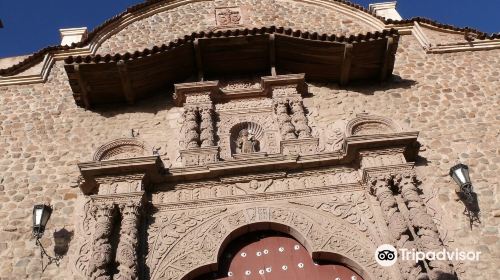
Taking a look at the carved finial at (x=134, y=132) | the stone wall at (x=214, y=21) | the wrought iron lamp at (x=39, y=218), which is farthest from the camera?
the stone wall at (x=214, y=21)

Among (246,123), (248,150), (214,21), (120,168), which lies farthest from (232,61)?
(120,168)

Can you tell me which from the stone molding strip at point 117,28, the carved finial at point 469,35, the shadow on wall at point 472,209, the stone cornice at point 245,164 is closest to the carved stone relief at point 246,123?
the stone cornice at point 245,164

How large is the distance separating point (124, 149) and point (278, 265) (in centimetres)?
283

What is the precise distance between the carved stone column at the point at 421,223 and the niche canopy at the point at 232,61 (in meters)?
2.53

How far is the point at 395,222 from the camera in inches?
229

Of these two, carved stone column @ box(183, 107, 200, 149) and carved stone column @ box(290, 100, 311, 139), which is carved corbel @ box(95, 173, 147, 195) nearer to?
carved stone column @ box(183, 107, 200, 149)

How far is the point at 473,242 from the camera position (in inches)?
233

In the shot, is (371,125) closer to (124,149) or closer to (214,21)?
(124,149)

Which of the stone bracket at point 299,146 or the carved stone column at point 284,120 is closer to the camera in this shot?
the stone bracket at point 299,146

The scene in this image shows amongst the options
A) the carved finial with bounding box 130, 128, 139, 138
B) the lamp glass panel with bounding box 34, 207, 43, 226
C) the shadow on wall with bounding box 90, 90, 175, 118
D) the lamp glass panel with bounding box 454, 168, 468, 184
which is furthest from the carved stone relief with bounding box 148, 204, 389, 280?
the shadow on wall with bounding box 90, 90, 175, 118

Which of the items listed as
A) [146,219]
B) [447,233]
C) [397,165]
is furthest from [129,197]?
[447,233]

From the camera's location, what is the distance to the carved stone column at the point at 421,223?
535cm

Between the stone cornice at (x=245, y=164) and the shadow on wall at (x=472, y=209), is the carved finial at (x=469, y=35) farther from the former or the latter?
the shadow on wall at (x=472, y=209)

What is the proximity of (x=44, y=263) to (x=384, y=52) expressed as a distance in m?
5.66
